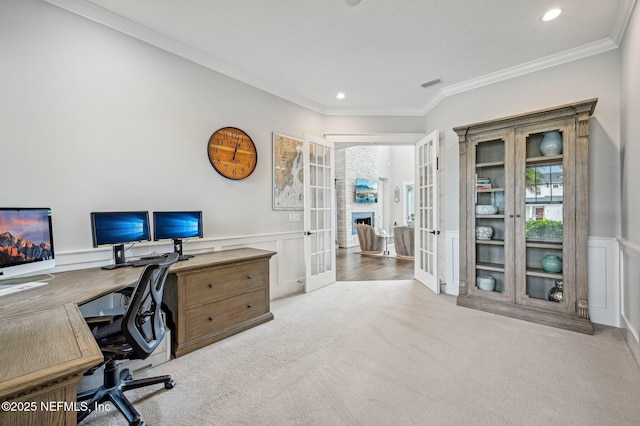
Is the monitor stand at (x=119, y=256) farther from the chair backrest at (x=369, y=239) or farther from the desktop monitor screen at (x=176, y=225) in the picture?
the chair backrest at (x=369, y=239)

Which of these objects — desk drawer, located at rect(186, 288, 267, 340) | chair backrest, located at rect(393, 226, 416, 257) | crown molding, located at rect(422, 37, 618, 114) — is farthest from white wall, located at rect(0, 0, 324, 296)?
chair backrest, located at rect(393, 226, 416, 257)

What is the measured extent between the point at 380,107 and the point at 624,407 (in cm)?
412

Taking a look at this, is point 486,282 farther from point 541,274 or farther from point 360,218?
point 360,218

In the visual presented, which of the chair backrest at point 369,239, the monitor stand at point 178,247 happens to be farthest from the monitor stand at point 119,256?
the chair backrest at point 369,239

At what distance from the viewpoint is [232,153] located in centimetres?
328

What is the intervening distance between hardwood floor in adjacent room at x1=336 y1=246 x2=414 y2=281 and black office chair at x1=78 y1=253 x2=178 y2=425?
11.0 ft

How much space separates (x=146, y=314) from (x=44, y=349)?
32.4 inches

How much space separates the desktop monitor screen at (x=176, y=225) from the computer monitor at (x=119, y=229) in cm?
9

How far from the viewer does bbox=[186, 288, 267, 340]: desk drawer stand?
2.40 metres

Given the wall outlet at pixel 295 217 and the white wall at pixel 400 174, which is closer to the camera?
the wall outlet at pixel 295 217

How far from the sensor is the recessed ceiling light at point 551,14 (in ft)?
7.69

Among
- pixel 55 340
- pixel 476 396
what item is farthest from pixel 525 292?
pixel 55 340

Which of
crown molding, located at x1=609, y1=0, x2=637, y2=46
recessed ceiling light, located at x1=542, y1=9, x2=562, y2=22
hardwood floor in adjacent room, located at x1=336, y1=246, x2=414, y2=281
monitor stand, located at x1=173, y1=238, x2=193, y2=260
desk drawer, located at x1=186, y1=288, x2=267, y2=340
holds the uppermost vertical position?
recessed ceiling light, located at x1=542, y1=9, x2=562, y2=22

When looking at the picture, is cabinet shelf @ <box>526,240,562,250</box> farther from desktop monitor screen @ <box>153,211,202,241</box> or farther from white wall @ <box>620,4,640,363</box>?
desktop monitor screen @ <box>153,211,202,241</box>
